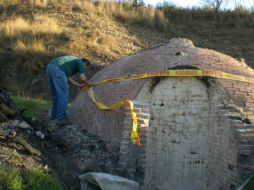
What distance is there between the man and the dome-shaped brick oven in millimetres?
1221

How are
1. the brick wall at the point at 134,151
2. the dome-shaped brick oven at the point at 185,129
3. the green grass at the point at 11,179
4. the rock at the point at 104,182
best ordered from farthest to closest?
1. the brick wall at the point at 134,151
2. the dome-shaped brick oven at the point at 185,129
3. the rock at the point at 104,182
4. the green grass at the point at 11,179

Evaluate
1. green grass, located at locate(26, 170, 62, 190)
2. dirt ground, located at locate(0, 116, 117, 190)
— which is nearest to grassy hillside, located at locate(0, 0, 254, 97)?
dirt ground, located at locate(0, 116, 117, 190)

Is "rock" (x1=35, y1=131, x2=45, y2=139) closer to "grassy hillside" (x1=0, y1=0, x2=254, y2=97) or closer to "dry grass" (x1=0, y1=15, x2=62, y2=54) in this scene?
"grassy hillside" (x1=0, y1=0, x2=254, y2=97)

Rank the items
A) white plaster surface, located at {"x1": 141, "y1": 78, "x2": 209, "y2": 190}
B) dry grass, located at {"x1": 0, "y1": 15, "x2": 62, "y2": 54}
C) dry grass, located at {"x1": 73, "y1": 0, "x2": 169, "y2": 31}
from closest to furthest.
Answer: white plaster surface, located at {"x1": 141, "y1": 78, "x2": 209, "y2": 190} < dry grass, located at {"x1": 0, "y1": 15, "x2": 62, "y2": 54} < dry grass, located at {"x1": 73, "y1": 0, "x2": 169, "y2": 31}

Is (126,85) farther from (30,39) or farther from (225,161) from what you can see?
(30,39)

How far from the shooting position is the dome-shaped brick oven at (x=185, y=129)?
8188 millimetres

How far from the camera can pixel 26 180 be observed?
6852mm

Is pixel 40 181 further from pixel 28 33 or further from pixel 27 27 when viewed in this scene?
pixel 27 27

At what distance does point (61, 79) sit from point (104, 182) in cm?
320

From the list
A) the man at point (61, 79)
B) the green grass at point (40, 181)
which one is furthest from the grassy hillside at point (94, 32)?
the green grass at point (40, 181)

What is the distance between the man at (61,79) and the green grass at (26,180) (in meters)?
3.00

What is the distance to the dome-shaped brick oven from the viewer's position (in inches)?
322

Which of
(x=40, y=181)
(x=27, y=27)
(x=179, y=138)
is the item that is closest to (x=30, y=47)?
(x=27, y=27)

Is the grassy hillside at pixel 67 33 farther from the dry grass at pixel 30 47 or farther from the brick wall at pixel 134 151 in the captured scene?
the brick wall at pixel 134 151
